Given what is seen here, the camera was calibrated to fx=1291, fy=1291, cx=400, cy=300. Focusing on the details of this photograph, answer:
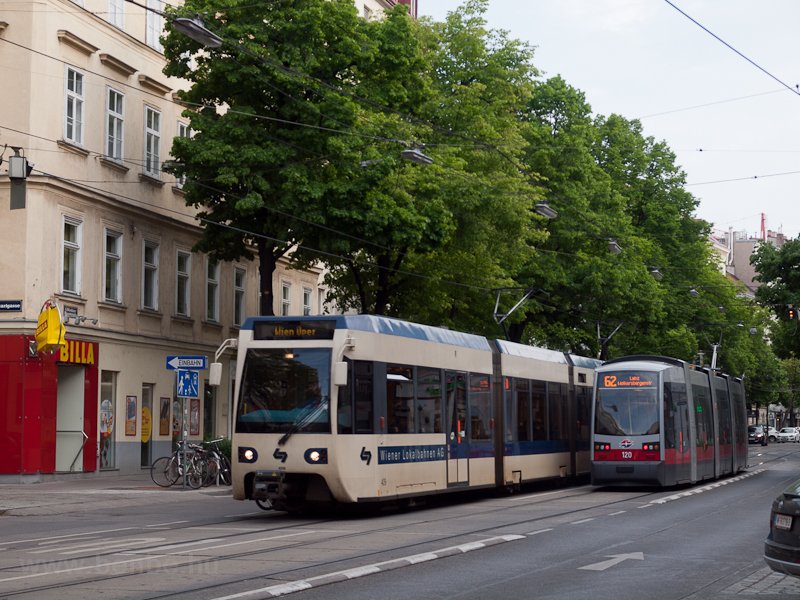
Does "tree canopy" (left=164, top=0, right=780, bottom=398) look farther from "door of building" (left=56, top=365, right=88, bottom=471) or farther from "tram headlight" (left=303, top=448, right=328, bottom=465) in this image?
"tram headlight" (left=303, top=448, right=328, bottom=465)

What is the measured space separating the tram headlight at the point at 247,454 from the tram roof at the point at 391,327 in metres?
1.85

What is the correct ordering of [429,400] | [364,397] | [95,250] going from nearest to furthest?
[364,397] → [429,400] → [95,250]

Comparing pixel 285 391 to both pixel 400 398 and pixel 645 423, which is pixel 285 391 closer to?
pixel 400 398

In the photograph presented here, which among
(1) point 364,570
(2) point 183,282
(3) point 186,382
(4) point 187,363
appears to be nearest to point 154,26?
(2) point 183,282

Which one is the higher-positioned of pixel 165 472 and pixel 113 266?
pixel 113 266

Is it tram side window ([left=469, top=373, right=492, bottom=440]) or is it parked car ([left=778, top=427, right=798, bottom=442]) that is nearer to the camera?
tram side window ([left=469, top=373, right=492, bottom=440])

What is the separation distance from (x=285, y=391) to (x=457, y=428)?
4.77 m

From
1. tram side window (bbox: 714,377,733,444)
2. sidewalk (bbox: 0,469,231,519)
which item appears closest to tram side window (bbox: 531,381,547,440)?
sidewalk (bbox: 0,469,231,519)

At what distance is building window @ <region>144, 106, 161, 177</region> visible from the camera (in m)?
37.3

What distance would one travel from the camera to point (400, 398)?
20.5 m

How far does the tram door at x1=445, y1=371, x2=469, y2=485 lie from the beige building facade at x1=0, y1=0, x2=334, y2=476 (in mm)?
6653

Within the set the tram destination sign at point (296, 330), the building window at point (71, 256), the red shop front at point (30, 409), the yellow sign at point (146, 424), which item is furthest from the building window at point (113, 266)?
the tram destination sign at point (296, 330)

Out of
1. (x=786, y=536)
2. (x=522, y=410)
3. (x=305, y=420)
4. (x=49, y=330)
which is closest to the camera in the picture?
(x=786, y=536)

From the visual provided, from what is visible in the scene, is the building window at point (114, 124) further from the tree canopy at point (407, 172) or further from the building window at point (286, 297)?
the building window at point (286, 297)
